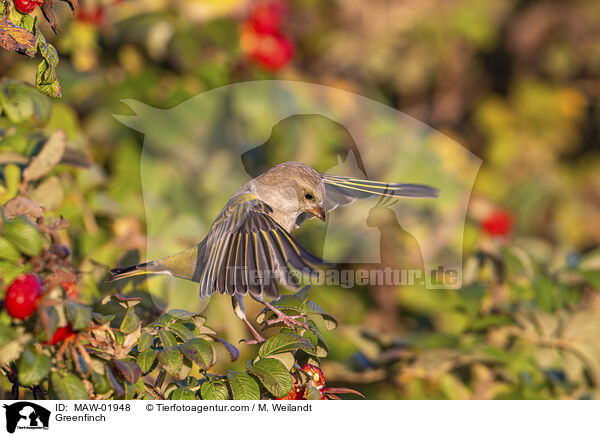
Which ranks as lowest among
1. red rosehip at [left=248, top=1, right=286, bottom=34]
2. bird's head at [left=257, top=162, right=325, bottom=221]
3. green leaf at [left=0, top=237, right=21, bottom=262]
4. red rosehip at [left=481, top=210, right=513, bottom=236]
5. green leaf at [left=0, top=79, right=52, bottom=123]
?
green leaf at [left=0, top=237, right=21, bottom=262]

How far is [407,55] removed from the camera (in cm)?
314

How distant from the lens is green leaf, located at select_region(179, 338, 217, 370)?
79 cm

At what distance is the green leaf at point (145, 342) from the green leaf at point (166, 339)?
1 cm

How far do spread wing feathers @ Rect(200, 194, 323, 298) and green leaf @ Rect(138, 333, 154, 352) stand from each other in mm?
114

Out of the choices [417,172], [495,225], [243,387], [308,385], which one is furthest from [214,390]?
[495,225]

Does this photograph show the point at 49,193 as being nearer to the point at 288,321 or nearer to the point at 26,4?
the point at 26,4

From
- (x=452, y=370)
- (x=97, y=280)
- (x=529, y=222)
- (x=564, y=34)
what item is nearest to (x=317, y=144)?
(x=97, y=280)

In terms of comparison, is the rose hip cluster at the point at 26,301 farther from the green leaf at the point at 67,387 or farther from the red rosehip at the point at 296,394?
the red rosehip at the point at 296,394

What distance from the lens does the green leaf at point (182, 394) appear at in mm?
806

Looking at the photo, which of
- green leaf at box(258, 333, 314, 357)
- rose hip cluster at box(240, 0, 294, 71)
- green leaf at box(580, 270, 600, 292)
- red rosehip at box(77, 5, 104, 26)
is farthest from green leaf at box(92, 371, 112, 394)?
red rosehip at box(77, 5, 104, 26)

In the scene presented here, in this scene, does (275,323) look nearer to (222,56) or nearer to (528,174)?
(222,56)

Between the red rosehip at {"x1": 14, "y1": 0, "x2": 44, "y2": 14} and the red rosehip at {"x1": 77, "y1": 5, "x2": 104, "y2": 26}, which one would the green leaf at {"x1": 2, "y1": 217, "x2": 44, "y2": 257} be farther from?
the red rosehip at {"x1": 77, "y1": 5, "x2": 104, "y2": 26}

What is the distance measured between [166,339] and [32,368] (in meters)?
0.16

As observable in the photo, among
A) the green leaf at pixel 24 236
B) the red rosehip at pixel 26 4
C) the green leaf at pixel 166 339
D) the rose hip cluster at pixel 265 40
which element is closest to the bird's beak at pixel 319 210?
the green leaf at pixel 166 339
